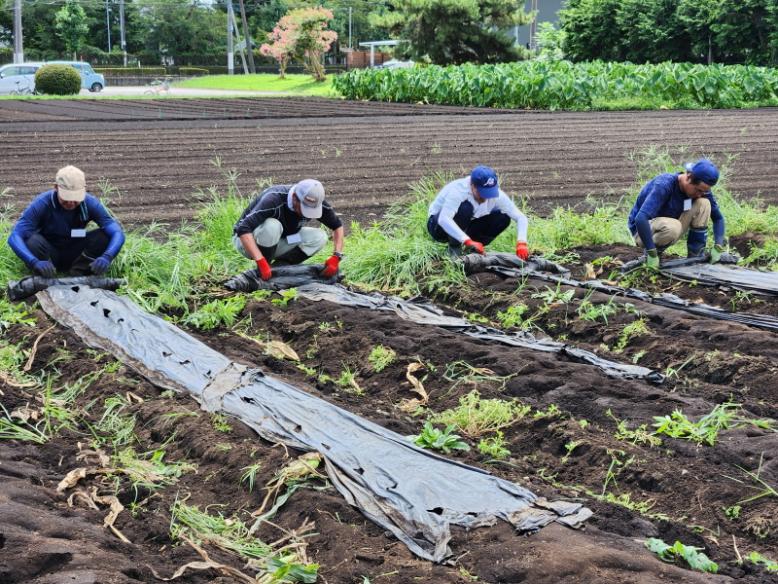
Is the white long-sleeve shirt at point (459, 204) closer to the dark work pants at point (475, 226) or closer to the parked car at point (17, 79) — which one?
the dark work pants at point (475, 226)

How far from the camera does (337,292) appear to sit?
741 centimetres

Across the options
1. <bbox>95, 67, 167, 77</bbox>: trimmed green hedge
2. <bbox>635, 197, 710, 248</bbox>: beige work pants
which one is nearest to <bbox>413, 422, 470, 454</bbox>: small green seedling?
<bbox>635, 197, 710, 248</bbox>: beige work pants

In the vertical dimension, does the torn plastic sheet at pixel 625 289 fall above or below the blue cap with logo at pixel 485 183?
below

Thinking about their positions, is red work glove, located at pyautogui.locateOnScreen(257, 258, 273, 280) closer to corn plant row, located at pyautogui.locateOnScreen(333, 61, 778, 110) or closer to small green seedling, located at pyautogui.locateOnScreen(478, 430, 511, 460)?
small green seedling, located at pyautogui.locateOnScreen(478, 430, 511, 460)

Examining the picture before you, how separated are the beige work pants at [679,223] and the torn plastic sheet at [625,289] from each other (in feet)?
0.66

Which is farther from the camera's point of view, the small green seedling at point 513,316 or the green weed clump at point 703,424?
the small green seedling at point 513,316

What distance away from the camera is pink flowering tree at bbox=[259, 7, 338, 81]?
135ft

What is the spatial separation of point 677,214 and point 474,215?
1630 mm

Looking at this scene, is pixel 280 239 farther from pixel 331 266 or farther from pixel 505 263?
pixel 505 263

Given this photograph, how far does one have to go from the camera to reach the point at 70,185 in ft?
22.3

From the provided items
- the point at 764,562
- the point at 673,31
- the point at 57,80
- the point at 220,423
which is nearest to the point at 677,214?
the point at 220,423

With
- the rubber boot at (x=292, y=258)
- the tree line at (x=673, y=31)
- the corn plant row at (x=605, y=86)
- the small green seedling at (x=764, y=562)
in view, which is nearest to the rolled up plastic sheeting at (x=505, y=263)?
the rubber boot at (x=292, y=258)

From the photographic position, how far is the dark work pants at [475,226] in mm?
8048

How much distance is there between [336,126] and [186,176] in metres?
7.51
